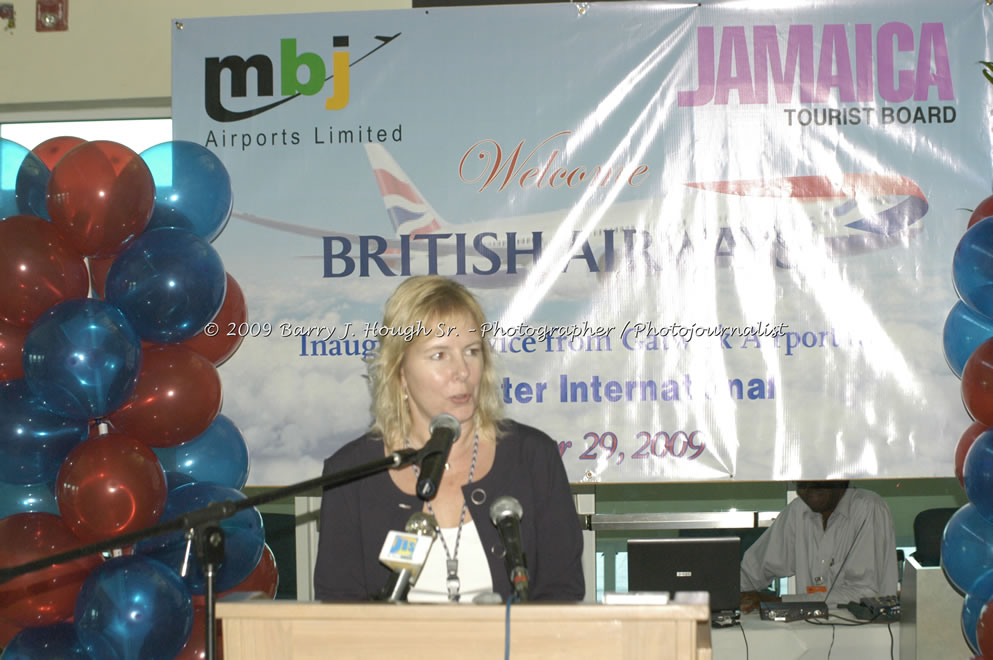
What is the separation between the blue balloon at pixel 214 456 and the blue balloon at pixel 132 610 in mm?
354

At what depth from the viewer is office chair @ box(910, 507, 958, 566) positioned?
4.60m

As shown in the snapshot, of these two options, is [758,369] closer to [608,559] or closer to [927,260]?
[927,260]

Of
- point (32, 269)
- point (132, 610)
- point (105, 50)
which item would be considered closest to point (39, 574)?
point (132, 610)

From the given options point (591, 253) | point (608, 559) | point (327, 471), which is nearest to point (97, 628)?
point (327, 471)

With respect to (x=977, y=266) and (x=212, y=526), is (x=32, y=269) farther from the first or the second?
(x=977, y=266)

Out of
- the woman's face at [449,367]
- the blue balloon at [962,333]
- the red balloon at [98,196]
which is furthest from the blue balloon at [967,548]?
the red balloon at [98,196]

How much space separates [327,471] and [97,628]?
812mm

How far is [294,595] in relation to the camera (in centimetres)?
498

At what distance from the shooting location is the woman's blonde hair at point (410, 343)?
7.93 ft

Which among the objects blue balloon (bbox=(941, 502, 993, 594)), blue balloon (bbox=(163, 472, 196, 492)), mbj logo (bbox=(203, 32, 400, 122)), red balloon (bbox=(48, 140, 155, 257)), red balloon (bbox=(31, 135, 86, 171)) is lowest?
blue balloon (bbox=(941, 502, 993, 594))

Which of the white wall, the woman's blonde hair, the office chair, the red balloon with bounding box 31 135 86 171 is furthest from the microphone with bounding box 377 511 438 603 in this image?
the office chair

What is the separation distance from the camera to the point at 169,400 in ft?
9.43

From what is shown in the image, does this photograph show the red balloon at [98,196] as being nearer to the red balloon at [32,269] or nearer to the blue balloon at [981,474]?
the red balloon at [32,269]

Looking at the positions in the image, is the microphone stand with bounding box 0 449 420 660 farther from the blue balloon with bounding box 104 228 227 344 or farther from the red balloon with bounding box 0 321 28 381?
the red balloon with bounding box 0 321 28 381
